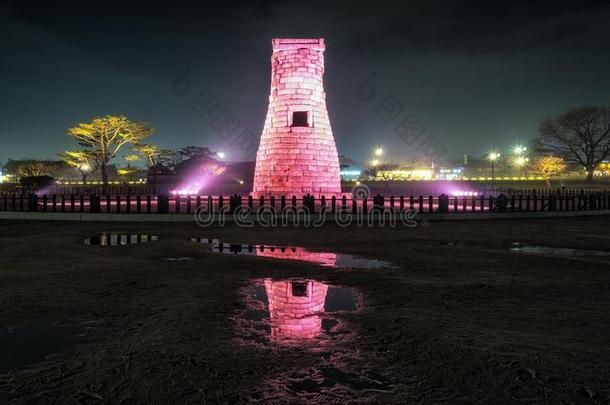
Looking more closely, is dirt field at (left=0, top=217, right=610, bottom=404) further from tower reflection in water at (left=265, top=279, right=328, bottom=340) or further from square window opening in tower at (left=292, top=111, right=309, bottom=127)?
square window opening in tower at (left=292, top=111, right=309, bottom=127)

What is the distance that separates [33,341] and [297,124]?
20.9m

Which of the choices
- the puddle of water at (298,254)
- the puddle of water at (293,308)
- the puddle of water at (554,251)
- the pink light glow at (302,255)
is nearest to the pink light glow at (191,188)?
the puddle of water at (298,254)

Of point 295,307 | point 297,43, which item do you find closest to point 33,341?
point 295,307

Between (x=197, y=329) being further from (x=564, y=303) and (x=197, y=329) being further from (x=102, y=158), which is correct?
(x=102, y=158)

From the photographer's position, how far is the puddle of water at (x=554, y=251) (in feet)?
31.4

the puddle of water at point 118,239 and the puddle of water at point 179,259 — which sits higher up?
the puddle of water at point 118,239

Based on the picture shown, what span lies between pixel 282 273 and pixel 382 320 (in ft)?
9.18

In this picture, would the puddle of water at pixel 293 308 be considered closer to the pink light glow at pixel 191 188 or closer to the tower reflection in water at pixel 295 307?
the tower reflection in water at pixel 295 307

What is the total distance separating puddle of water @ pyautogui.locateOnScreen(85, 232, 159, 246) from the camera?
11.1 m

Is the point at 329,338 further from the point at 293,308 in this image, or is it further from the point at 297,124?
the point at 297,124

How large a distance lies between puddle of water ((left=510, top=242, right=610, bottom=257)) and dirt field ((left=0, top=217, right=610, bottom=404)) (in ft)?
1.92

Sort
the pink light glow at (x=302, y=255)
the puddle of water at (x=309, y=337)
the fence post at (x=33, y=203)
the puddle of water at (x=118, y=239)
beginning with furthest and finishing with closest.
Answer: the fence post at (x=33, y=203)
the puddle of water at (x=118, y=239)
the pink light glow at (x=302, y=255)
the puddle of water at (x=309, y=337)

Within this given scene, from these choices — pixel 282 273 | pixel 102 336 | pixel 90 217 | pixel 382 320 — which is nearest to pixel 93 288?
pixel 102 336

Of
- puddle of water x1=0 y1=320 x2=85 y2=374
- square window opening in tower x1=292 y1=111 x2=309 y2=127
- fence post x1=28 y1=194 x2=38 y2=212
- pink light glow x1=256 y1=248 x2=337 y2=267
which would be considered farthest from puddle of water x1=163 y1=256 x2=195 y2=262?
square window opening in tower x1=292 y1=111 x2=309 y2=127
